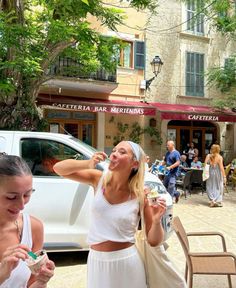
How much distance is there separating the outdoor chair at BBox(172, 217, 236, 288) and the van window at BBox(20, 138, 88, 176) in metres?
2.08

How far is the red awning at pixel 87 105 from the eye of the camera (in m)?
13.8

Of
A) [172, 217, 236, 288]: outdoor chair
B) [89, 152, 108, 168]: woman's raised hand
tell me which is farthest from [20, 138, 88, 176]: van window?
[89, 152, 108, 168]: woman's raised hand

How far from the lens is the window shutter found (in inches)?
674

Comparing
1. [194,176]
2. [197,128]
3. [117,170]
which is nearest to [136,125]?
[197,128]

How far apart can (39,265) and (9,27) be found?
6256 millimetres

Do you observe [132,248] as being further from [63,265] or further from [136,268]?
[63,265]

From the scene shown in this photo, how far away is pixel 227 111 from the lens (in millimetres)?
17891

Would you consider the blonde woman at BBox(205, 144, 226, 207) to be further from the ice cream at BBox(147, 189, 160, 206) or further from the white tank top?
the white tank top

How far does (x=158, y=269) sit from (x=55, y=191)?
2.91 metres

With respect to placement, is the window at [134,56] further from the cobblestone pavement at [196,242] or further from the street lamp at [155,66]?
the cobblestone pavement at [196,242]

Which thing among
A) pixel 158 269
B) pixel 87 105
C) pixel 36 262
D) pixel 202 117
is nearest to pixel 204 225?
pixel 158 269

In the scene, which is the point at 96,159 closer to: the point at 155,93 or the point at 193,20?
the point at 155,93

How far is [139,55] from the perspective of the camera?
17.2 meters

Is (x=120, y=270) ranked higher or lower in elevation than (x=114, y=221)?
lower
